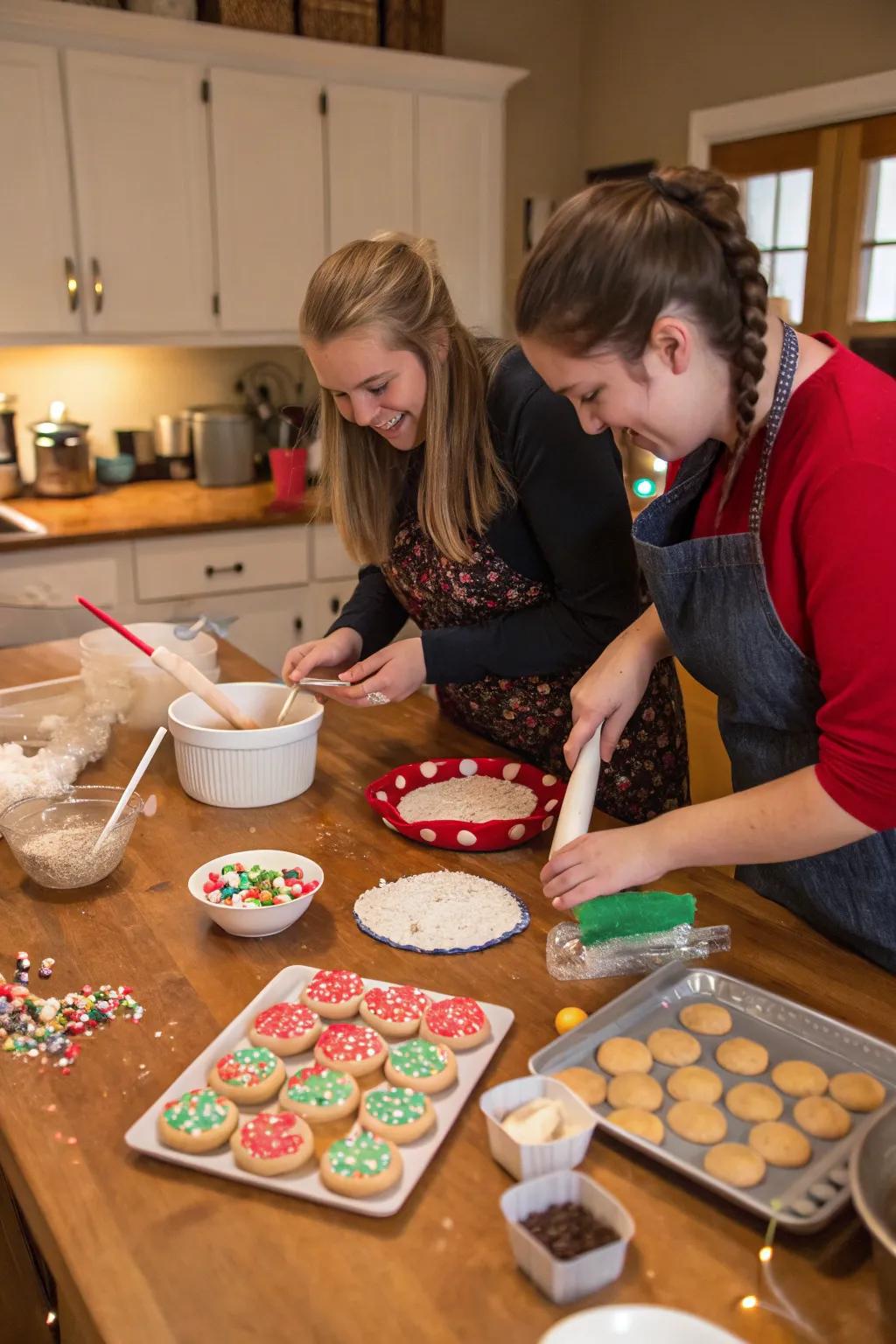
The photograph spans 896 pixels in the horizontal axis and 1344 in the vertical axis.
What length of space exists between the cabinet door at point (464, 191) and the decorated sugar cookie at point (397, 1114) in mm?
3226

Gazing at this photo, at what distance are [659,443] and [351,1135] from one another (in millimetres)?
657

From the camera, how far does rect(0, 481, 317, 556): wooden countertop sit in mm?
3275

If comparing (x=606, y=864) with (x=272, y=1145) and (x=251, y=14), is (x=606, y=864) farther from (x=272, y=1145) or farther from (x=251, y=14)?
(x=251, y=14)

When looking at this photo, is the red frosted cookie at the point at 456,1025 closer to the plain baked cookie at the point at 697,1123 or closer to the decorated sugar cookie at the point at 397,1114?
the decorated sugar cookie at the point at 397,1114

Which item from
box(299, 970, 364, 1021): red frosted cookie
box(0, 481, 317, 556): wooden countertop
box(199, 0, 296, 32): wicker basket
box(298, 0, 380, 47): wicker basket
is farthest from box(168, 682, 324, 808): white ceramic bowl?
box(298, 0, 380, 47): wicker basket

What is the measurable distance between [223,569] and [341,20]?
1773 mm

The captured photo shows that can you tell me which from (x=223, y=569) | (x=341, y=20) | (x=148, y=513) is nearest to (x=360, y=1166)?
(x=223, y=569)

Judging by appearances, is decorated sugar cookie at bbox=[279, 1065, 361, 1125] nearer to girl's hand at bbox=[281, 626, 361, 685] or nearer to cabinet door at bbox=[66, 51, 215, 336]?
girl's hand at bbox=[281, 626, 361, 685]

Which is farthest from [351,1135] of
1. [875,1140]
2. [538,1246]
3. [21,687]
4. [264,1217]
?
[21,687]

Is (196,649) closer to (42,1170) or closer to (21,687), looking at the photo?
(21,687)

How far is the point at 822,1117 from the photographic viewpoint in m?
0.87

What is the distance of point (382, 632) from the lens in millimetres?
1863

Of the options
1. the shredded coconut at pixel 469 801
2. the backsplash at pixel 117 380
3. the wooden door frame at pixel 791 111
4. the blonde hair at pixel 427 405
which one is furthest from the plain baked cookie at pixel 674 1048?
the backsplash at pixel 117 380

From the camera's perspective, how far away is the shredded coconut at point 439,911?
117 cm
